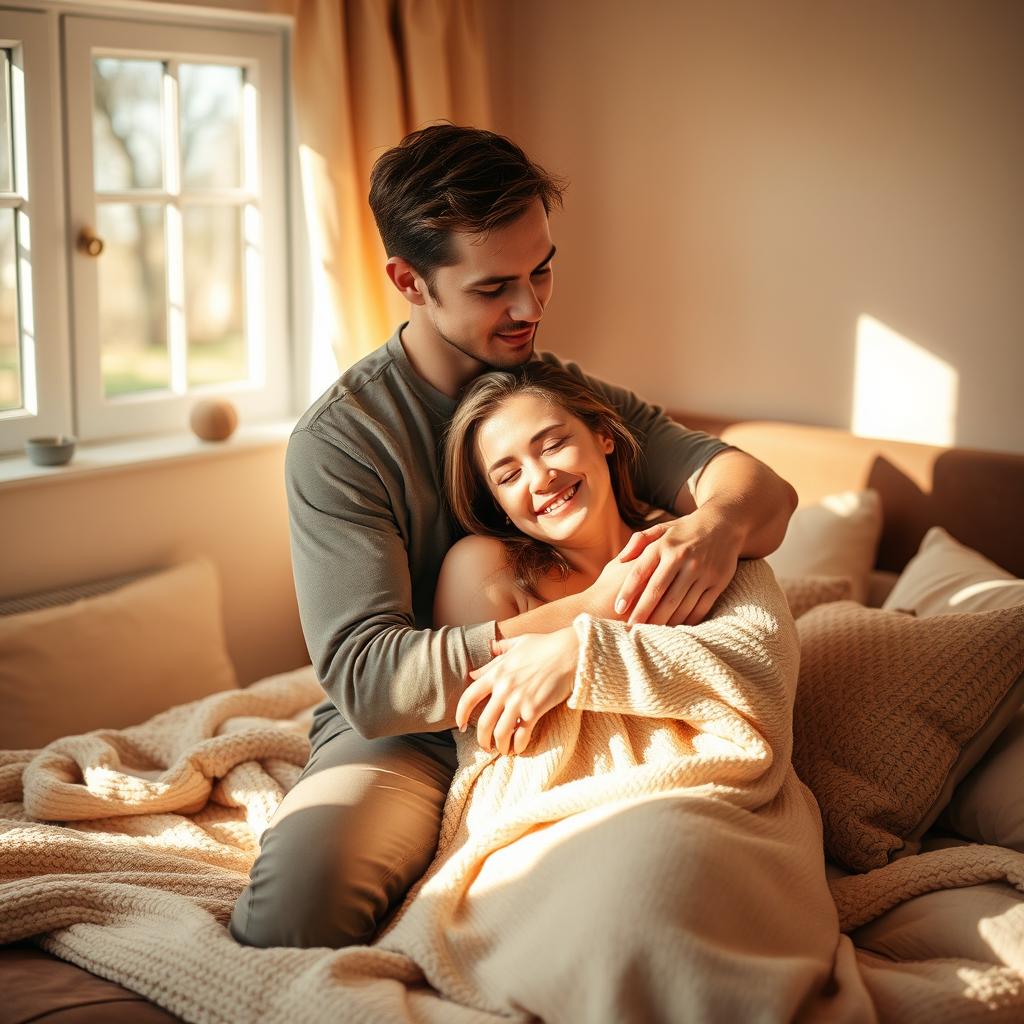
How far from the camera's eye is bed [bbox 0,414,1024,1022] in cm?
148

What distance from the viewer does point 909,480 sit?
9.49 ft

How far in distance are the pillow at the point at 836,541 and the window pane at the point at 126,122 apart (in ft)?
6.06

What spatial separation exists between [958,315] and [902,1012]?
1956 mm

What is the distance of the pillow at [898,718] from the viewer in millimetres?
1854

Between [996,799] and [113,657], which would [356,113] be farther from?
[996,799]

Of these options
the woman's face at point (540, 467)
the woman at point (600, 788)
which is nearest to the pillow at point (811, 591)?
the woman at point (600, 788)

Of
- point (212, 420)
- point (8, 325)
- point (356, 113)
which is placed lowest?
point (212, 420)

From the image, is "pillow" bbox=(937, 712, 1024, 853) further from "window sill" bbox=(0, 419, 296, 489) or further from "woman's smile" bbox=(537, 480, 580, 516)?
"window sill" bbox=(0, 419, 296, 489)

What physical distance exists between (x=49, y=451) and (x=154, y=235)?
70 cm

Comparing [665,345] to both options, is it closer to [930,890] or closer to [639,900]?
[930,890]

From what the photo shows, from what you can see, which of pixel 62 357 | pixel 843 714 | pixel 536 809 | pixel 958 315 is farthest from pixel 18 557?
pixel 958 315

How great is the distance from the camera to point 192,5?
9.41 ft

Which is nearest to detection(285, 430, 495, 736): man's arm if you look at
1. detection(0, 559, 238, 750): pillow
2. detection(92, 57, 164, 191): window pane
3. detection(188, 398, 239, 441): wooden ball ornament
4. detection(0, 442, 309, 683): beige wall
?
detection(0, 559, 238, 750): pillow

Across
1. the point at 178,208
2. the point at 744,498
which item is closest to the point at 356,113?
the point at 178,208
